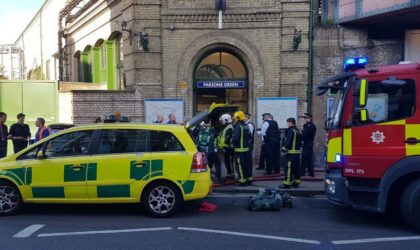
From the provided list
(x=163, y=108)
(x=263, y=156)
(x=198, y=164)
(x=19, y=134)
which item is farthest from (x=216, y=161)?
(x=19, y=134)

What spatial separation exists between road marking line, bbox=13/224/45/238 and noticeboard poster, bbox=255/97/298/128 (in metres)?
8.30

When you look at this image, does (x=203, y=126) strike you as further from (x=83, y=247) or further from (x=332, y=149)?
(x=83, y=247)

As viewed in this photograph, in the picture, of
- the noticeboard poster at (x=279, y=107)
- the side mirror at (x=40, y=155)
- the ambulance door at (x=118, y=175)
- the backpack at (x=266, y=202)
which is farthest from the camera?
the noticeboard poster at (x=279, y=107)

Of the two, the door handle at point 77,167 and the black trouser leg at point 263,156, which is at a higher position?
the door handle at point 77,167

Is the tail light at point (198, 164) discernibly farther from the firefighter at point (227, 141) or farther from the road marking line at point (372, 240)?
the firefighter at point (227, 141)

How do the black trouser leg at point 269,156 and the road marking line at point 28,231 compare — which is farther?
the black trouser leg at point 269,156

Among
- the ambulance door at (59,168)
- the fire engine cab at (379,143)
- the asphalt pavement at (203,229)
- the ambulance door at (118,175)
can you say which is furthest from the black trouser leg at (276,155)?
the ambulance door at (59,168)

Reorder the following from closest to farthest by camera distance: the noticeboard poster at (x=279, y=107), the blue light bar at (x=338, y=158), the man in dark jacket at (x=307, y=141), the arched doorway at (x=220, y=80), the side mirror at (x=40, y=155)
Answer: the blue light bar at (x=338, y=158) → the side mirror at (x=40, y=155) → the man in dark jacket at (x=307, y=141) → the noticeboard poster at (x=279, y=107) → the arched doorway at (x=220, y=80)

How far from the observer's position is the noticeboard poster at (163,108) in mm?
13680

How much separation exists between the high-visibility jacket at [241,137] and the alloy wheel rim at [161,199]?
10.1 ft

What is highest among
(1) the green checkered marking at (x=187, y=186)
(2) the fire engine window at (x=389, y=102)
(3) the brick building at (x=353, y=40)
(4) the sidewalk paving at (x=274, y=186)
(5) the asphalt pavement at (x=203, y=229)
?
(3) the brick building at (x=353, y=40)

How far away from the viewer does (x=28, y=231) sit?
6.36 metres

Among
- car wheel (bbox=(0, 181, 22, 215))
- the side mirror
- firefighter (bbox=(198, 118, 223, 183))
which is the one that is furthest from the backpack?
car wheel (bbox=(0, 181, 22, 215))

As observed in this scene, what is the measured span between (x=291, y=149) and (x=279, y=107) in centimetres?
406
